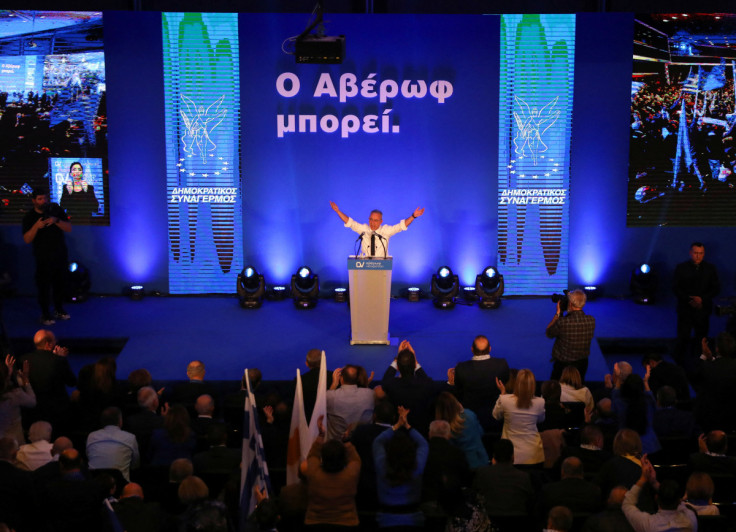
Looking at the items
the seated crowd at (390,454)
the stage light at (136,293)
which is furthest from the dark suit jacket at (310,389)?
the stage light at (136,293)

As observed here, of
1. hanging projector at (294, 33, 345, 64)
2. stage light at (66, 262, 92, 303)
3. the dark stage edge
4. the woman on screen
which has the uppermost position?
hanging projector at (294, 33, 345, 64)

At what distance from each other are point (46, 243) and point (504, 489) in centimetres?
663

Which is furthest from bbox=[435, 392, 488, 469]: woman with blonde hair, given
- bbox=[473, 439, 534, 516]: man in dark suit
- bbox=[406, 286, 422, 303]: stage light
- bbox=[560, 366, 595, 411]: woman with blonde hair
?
bbox=[406, 286, 422, 303]: stage light

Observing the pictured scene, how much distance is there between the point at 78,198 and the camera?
10.9 metres

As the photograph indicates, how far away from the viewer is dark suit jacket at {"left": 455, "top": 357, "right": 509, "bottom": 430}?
20.3 ft

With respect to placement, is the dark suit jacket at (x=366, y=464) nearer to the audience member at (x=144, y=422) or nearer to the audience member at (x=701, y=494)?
the audience member at (x=144, y=422)

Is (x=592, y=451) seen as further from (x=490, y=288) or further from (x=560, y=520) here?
(x=490, y=288)

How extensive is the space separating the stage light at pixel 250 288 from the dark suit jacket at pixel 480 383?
4673mm

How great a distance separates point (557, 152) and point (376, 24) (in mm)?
2800

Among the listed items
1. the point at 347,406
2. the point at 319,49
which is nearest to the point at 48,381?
the point at 347,406

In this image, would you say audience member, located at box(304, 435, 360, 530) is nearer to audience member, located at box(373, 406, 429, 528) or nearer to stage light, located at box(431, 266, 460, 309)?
audience member, located at box(373, 406, 429, 528)

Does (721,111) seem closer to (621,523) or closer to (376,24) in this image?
(376,24)

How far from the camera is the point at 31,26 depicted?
35.0 ft

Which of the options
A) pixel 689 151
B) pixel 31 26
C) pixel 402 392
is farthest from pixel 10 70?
pixel 689 151
